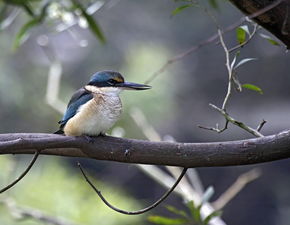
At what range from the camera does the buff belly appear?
53.2 inches

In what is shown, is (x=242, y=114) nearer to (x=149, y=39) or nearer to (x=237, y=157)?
Answer: (x=149, y=39)

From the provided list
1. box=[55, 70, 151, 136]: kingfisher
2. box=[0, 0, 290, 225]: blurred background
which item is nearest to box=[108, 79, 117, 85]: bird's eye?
box=[55, 70, 151, 136]: kingfisher

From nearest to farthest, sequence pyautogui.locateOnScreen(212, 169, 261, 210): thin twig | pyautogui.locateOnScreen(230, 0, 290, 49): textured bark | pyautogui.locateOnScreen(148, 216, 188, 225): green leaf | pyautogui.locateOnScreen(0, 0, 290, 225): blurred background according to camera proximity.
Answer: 1. pyautogui.locateOnScreen(230, 0, 290, 49): textured bark
2. pyautogui.locateOnScreen(148, 216, 188, 225): green leaf
3. pyautogui.locateOnScreen(212, 169, 261, 210): thin twig
4. pyautogui.locateOnScreen(0, 0, 290, 225): blurred background

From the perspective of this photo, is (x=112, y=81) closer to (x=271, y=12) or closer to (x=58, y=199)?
(x=271, y=12)

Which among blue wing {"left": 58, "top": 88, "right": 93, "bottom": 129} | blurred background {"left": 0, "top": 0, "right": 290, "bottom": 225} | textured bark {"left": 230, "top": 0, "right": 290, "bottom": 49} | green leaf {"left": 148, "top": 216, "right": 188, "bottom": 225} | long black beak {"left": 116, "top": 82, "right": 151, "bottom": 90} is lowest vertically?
blurred background {"left": 0, "top": 0, "right": 290, "bottom": 225}

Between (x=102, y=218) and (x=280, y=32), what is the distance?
5.78 feet

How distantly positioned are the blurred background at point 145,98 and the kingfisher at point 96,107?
1.08 meters

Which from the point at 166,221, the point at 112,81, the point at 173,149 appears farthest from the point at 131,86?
the point at 173,149

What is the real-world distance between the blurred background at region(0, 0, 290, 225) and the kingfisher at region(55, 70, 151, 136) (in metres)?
1.08

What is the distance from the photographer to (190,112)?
5.08 meters

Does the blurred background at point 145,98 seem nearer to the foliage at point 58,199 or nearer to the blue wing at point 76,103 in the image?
the foliage at point 58,199

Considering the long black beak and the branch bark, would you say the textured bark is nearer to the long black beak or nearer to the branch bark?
the branch bark

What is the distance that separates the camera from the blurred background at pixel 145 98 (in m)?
2.97

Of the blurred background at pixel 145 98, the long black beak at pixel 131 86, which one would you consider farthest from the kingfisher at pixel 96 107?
the blurred background at pixel 145 98
